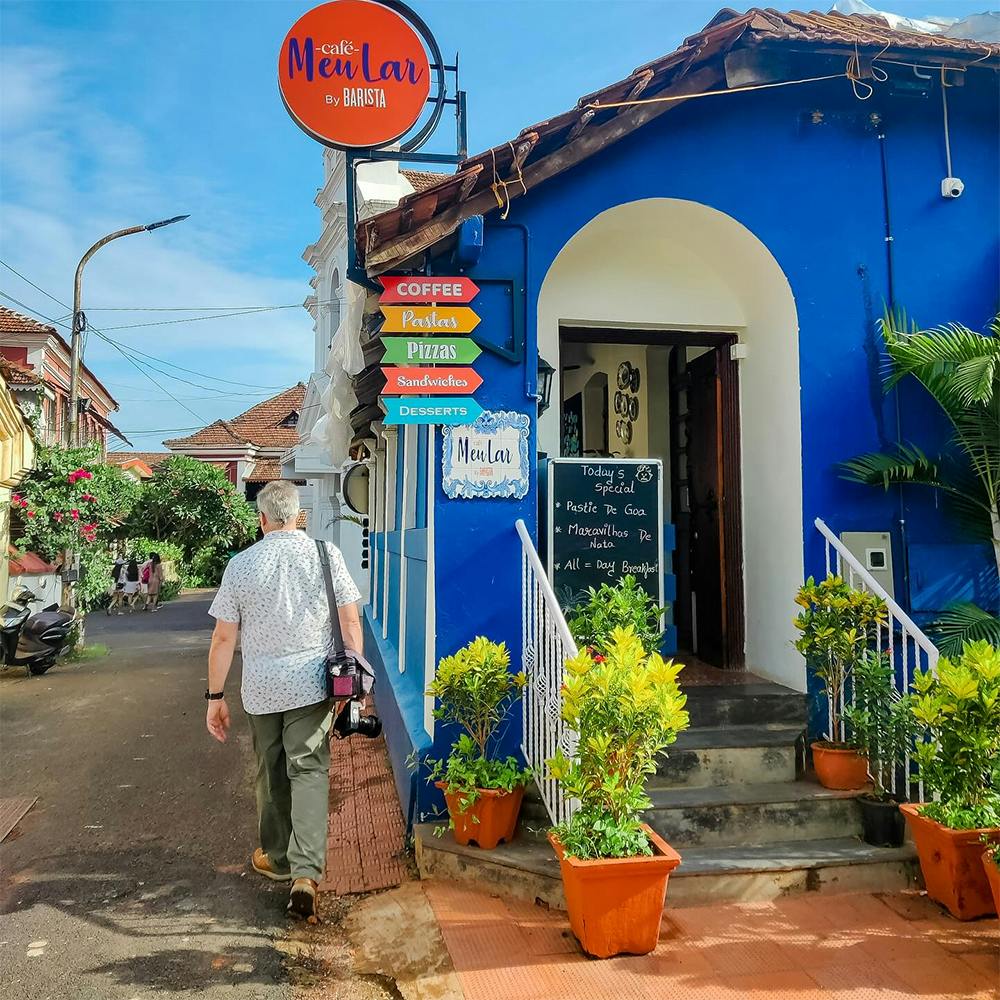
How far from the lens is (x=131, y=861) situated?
4242mm

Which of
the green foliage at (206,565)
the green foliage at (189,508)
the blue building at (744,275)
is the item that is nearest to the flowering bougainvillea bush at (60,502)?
the blue building at (744,275)

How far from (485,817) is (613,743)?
101cm

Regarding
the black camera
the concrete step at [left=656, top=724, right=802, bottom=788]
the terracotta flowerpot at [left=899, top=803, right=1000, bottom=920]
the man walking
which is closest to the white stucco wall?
the concrete step at [left=656, top=724, right=802, bottom=788]

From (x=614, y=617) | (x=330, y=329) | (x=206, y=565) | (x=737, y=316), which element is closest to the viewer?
(x=614, y=617)

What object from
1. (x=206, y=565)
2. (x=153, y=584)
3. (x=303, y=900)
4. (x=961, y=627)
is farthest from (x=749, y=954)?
(x=206, y=565)

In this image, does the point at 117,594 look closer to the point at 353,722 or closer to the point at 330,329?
the point at 330,329

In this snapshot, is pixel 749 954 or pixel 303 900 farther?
pixel 303 900

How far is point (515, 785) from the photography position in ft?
12.4

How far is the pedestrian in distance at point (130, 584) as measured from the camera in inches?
814

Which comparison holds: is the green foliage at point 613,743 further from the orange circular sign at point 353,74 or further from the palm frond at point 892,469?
the orange circular sign at point 353,74

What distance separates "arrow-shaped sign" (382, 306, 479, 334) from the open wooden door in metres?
2.20

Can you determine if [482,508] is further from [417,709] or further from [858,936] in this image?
[858,936]

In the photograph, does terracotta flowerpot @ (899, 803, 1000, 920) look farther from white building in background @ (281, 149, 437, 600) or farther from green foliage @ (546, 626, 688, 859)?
white building in background @ (281, 149, 437, 600)

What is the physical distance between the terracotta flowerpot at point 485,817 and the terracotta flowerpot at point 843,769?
166 cm
